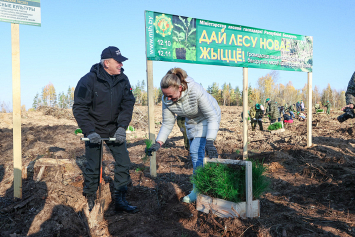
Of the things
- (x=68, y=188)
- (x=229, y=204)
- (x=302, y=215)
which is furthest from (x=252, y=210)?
(x=68, y=188)

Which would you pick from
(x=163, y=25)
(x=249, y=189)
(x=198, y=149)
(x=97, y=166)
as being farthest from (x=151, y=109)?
(x=249, y=189)

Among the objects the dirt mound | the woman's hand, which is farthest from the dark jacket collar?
the dirt mound

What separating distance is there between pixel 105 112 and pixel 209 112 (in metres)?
1.38

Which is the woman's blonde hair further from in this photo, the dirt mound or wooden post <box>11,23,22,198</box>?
Answer: the dirt mound

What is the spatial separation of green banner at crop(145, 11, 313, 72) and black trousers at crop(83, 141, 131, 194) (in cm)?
222

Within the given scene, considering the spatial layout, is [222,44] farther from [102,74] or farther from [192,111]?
[102,74]

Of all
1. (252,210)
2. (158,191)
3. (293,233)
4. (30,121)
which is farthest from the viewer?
(30,121)

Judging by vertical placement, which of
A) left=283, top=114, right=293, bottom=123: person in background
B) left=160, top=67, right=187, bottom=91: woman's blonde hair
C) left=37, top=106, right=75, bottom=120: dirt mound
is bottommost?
Result: left=283, top=114, right=293, bottom=123: person in background

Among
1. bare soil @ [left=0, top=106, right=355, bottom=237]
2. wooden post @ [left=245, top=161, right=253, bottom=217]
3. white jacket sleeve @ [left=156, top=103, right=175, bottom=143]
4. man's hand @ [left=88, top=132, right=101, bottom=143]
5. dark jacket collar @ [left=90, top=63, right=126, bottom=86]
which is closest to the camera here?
bare soil @ [left=0, top=106, right=355, bottom=237]

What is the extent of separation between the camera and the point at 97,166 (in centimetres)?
340

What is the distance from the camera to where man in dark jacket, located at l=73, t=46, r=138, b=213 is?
10.5ft

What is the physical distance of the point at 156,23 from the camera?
5.00 m

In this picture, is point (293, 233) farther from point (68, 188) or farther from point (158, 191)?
point (68, 188)

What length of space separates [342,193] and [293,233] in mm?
1984
